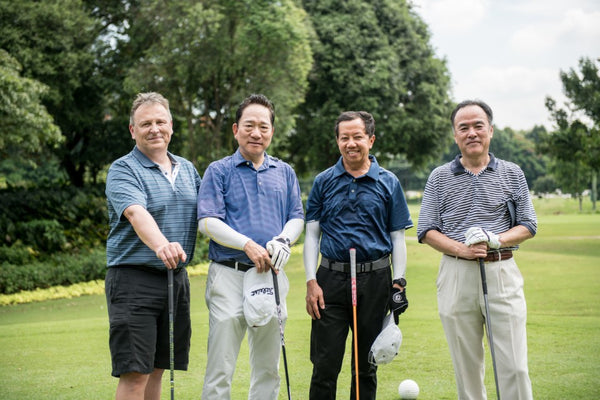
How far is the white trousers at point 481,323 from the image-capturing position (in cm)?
388

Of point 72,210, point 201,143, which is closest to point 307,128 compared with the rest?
point 201,143

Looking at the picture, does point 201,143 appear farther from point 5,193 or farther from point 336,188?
point 336,188

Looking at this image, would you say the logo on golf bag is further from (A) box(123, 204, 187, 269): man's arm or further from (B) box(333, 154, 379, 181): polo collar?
(B) box(333, 154, 379, 181): polo collar

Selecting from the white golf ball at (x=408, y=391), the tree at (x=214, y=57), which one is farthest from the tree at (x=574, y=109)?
the white golf ball at (x=408, y=391)

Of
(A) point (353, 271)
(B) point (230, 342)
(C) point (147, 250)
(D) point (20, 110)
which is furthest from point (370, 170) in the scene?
(D) point (20, 110)

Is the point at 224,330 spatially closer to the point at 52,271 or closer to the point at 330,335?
the point at 330,335

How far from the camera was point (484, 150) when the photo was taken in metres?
4.01

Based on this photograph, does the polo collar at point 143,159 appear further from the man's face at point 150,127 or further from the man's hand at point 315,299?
the man's hand at point 315,299

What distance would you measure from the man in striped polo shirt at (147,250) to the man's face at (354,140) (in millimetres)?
1009

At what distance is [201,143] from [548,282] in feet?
37.2

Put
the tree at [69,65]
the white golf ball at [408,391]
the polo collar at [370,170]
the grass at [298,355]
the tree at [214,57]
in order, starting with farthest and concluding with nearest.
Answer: the tree at [214,57], the tree at [69,65], the grass at [298,355], the white golf ball at [408,391], the polo collar at [370,170]

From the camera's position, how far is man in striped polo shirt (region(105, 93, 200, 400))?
3604mm

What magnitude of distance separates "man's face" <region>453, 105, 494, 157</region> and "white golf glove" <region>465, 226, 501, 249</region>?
1.69ft

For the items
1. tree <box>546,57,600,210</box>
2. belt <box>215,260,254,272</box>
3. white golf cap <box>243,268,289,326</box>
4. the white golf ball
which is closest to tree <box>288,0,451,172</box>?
tree <box>546,57,600,210</box>
